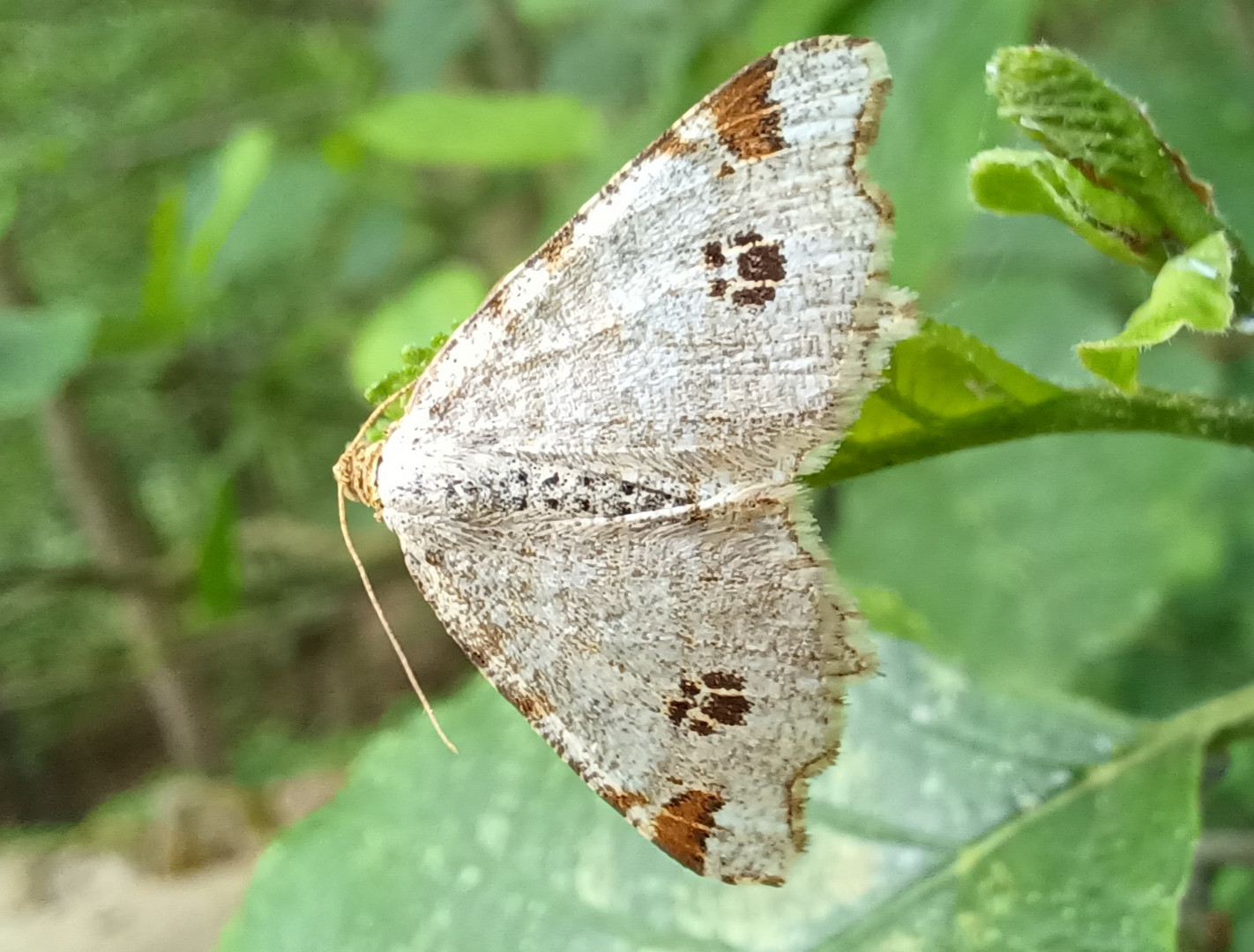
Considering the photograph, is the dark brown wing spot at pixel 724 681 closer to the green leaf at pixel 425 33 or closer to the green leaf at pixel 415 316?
the green leaf at pixel 415 316

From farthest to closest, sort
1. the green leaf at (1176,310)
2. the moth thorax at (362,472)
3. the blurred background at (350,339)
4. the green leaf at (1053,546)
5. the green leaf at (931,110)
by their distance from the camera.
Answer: the green leaf at (1053,546) < the blurred background at (350,339) < the green leaf at (931,110) < the moth thorax at (362,472) < the green leaf at (1176,310)

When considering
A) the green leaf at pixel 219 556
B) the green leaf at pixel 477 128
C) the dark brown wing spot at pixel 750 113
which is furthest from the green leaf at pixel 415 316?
the dark brown wing spot at pixel 750 113

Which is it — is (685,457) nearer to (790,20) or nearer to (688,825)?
(688,825)

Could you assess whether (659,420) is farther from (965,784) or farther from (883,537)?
(883,537)

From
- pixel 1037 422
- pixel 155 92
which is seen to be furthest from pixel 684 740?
pixel 155 92

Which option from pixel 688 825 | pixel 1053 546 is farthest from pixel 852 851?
pixel 1053 546
